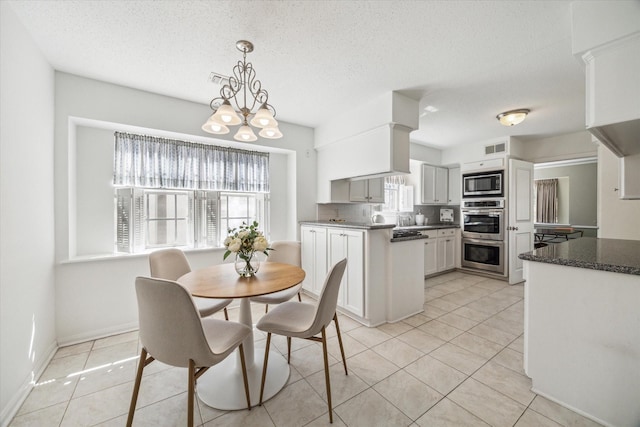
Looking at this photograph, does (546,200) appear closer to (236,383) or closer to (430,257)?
(430,257)

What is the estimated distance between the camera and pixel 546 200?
23.3 feet

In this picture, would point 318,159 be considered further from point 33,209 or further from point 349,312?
point 33,209

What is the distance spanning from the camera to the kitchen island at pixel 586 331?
4.42 ft

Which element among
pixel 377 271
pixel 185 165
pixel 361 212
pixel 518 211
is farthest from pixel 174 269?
pixel 518 211

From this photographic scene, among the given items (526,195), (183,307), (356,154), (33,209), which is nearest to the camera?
(183,307)

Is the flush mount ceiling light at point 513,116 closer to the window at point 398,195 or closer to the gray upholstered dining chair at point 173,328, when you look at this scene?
the window at point 398,195

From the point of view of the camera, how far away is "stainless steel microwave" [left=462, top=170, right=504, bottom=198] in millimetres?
4277

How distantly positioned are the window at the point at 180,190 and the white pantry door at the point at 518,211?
13.2 feet

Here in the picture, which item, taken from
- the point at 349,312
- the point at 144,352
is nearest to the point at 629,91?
the point at 349,312

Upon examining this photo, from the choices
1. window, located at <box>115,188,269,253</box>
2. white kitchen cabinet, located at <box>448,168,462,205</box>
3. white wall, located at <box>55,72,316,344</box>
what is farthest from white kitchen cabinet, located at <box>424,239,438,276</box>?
white wall, located at <box>55,72,316,344</box>

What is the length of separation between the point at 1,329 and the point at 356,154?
3258 mm

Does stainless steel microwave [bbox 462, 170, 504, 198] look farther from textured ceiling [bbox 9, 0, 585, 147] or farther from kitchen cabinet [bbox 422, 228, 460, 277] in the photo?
textured ceiling [bbox 9, 0, 585, 147]

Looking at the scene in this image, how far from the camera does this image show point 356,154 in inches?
127

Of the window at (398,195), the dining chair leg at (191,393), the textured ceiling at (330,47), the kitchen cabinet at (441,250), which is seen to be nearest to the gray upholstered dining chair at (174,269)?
the dining chair leg at (191,393)
